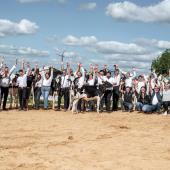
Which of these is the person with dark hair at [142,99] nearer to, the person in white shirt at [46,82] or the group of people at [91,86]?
the group of people at [91,86]

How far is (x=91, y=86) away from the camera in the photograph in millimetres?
18625

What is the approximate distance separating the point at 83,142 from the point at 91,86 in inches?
293

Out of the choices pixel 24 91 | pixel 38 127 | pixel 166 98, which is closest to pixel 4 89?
pixel 24 91

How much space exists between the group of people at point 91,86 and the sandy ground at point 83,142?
57.7 inches

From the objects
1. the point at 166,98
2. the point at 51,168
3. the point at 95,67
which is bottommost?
the point at 51,168

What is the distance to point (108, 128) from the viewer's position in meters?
14.2

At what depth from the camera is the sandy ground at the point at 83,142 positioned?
8.83 metres

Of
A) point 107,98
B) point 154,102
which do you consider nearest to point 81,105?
point 107,98

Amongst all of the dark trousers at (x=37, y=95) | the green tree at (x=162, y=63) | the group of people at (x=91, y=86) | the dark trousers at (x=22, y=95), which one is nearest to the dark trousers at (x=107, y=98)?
the group of people at (x=91, y=86)

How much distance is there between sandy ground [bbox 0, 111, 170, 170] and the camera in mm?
8828

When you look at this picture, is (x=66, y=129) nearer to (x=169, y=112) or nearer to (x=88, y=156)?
(x=88, y=156)

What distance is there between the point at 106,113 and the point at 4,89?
14.1 feet

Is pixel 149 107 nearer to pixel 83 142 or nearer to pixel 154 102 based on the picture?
pixel 154 102

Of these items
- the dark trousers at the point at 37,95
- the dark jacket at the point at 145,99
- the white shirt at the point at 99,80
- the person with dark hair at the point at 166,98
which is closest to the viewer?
the person with dark hair at the point at 166,98
